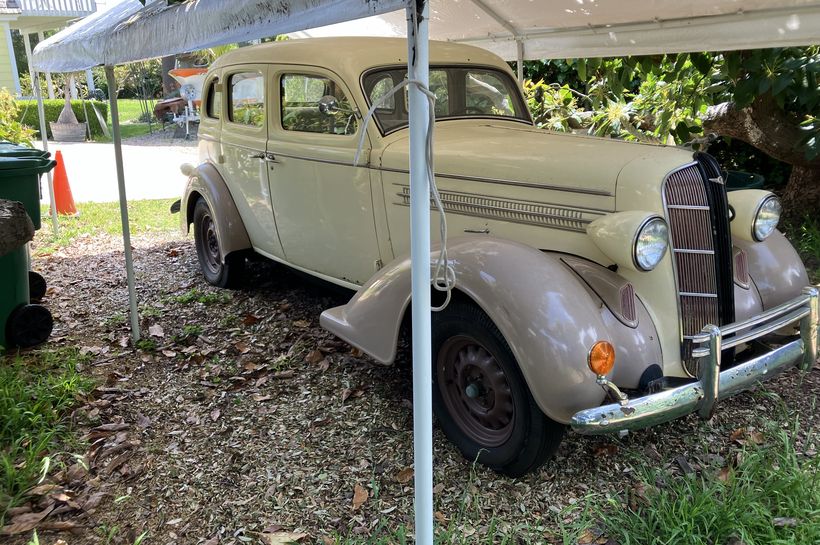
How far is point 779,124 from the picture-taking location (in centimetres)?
602

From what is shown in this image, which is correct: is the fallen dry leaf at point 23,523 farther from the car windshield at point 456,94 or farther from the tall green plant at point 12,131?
the tall green plant at point 12,131

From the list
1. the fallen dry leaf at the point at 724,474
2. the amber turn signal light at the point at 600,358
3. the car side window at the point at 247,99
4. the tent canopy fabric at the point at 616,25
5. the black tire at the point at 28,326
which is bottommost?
the fallen dry leaf at the point at 724,474

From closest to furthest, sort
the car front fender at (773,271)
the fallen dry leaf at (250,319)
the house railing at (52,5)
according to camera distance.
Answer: the car front fender at (773,271) < the fallen dry leaf at (250,319) < the house railing at (52,5)

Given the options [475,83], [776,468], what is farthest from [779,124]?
[776,468]

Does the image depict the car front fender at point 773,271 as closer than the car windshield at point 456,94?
Yes

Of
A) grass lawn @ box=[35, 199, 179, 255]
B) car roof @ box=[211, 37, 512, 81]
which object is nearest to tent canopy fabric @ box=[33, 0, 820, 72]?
car roof @ box=[211, 37, 512, 81]

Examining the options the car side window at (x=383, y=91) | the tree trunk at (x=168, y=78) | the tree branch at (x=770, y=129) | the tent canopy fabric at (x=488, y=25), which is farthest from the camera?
the tree trunk at (x=168, y=78)

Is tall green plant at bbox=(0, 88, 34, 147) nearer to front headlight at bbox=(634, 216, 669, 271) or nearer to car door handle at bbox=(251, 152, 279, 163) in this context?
car door handle at bbox=(251, 152, 279, 163)

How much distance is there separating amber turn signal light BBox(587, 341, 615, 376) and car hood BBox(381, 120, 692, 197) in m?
0.74

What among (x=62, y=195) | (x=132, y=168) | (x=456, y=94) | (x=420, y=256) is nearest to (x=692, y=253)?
(x=420, y=256)

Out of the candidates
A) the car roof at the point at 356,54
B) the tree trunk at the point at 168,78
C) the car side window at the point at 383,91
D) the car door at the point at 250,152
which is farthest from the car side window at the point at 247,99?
the tree trunk at the point at 168,78

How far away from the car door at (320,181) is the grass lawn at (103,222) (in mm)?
3741

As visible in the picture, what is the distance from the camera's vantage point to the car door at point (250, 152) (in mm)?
4555

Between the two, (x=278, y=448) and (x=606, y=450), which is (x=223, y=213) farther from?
(x=606, y=450)
